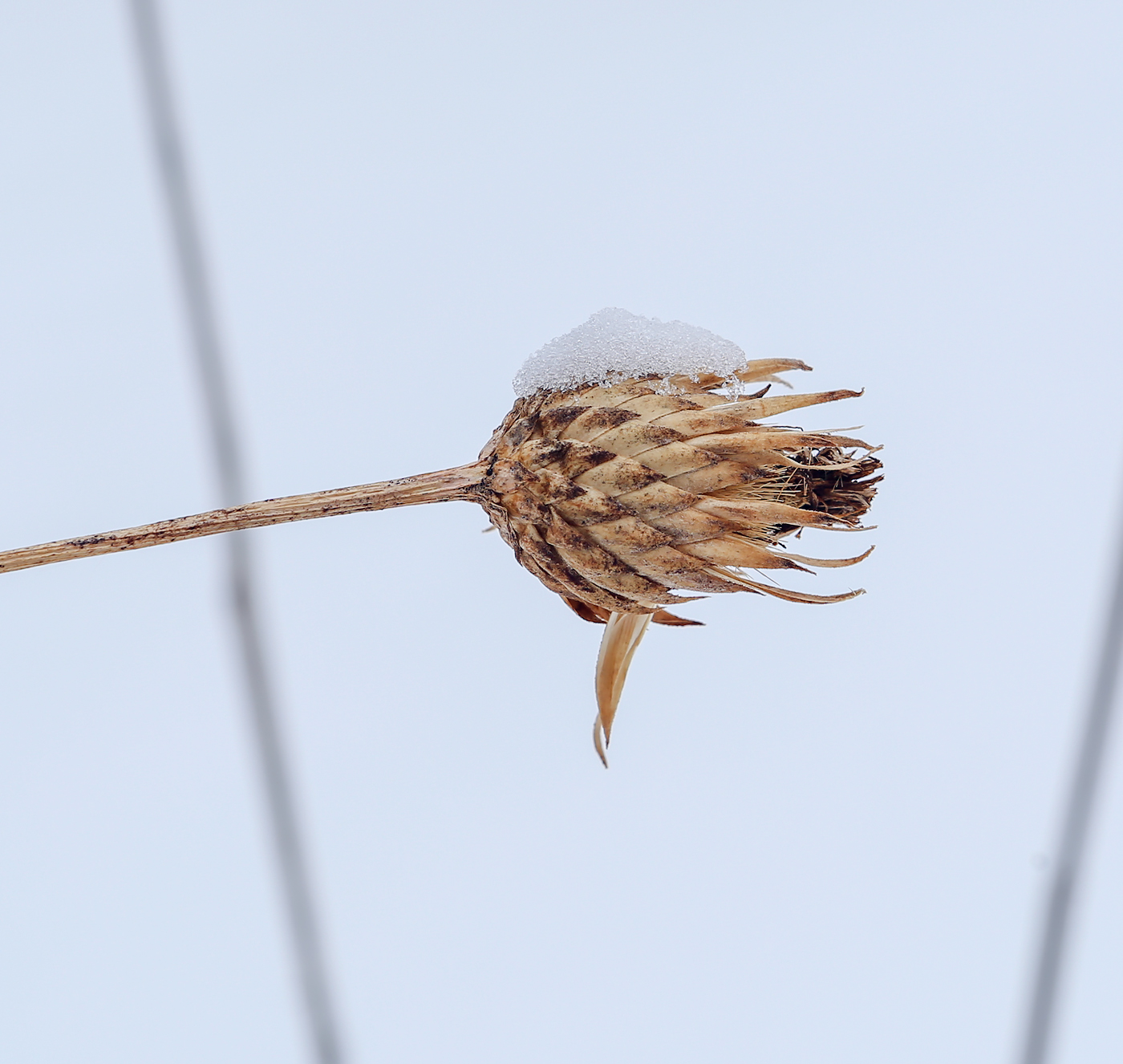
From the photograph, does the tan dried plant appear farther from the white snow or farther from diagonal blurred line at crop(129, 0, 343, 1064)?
diagonal blurred line at crop(129, 0, 343, 1064)

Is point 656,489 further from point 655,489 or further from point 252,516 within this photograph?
point 252,516

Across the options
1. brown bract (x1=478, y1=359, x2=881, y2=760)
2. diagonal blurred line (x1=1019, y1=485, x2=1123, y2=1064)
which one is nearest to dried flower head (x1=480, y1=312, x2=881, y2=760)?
brown bract (x1=478, y1=359, x2=881, y2=760)

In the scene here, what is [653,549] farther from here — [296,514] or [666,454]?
[296,514]

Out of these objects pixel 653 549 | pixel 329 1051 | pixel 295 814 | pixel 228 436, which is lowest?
pixel 329 1051

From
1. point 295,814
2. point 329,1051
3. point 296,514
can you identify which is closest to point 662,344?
point 296,514

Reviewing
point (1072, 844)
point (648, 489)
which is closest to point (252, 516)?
point (648, 489)

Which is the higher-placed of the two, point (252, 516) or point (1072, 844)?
point (252, 516)

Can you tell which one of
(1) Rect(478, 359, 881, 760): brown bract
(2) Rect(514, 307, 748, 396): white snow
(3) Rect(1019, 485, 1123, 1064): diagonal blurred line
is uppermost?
(2) Rect(514, 307, 748, 396): white snow

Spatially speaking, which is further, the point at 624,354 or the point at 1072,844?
the point at 1072,844
